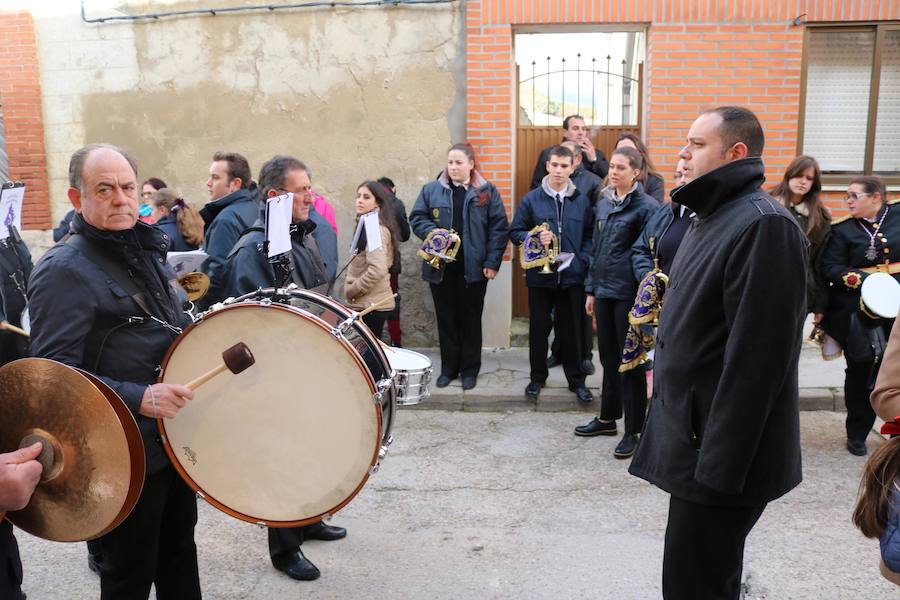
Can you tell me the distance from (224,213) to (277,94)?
364 cm

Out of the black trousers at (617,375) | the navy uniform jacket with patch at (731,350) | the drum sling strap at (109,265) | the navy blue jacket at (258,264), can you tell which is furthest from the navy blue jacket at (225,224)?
the navy uniform jacket with patch at (731,350)

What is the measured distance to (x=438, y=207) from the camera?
738cm

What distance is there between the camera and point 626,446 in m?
5.73

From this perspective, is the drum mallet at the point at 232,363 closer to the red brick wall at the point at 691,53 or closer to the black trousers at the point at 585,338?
the black trousers at the point at 585,338

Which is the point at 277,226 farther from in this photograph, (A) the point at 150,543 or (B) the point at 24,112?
(B) the point at 24,112

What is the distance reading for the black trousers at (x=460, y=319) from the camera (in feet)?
24.3

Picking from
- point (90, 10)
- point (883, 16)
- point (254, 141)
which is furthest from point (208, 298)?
point (883, 16)

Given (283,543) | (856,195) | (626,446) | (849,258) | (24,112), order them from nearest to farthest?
(283,543) → (626,446) → (856,195) → (849,258) → (24,112)

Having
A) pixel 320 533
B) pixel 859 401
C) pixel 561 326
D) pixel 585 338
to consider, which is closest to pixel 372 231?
pixel 320 533

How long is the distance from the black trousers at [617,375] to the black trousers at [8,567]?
4.11m

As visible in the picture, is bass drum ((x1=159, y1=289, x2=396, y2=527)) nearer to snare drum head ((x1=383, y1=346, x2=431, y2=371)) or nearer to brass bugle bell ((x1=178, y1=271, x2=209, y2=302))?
snare drum head ((x1=383, y1=346, x2=431, y2=371))

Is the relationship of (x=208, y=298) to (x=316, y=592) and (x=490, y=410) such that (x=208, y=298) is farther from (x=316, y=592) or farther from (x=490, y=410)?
(x=490, y=410)

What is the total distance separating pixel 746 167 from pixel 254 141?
671 cm

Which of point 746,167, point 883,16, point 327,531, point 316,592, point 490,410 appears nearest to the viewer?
point 746,167
